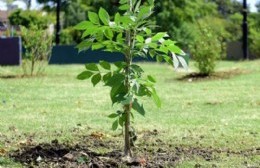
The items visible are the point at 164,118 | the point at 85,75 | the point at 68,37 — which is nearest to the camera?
the point at 85,75

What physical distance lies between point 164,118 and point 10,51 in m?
15.5

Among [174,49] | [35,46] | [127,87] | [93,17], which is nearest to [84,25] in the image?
[93,17]

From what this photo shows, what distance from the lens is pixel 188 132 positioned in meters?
6.44

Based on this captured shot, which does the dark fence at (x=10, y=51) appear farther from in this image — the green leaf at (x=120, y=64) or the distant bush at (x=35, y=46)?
the green leaf at (x=120, y=64)

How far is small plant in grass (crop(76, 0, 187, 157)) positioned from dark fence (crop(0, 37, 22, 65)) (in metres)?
17.6

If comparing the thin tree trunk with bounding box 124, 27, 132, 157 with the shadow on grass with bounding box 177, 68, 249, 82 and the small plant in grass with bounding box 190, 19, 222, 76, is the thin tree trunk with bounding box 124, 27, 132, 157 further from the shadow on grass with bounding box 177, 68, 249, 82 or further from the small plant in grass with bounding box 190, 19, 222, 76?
the small plant in grass with bounding box 190, 19, 222, 76

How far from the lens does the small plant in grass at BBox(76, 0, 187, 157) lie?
14.5 feet

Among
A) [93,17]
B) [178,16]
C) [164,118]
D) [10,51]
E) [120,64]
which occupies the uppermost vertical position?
[93,17]

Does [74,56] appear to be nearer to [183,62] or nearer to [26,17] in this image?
[26,17]

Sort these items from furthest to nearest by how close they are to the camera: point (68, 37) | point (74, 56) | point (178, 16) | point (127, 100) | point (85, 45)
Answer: point (68, 37) → point (178, 16) → point (74, 56) → point (85, 45) → point (127, 100)

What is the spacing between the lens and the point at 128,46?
4.62 meters

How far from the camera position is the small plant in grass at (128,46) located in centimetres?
443

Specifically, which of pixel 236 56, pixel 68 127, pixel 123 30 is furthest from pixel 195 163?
pixel 236 56

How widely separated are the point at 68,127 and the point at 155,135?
1217 millimetres
